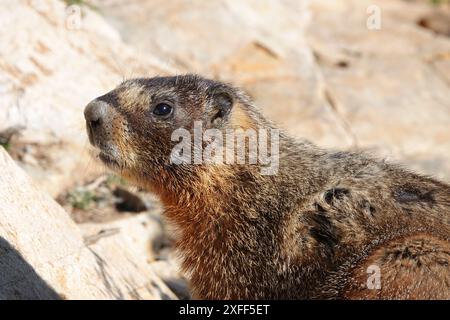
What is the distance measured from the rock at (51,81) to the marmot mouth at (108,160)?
217cm

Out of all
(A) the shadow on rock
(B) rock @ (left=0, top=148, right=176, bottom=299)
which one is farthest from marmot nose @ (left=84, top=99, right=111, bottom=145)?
(A) the shadow on rock

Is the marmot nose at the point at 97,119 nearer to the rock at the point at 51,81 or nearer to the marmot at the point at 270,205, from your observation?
the marmot at the point at 270,205

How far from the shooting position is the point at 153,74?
440 inches

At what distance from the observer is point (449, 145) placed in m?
14.2

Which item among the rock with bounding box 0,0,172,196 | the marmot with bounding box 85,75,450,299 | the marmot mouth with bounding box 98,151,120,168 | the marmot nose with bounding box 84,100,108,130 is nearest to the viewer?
the marmot with bounding box 85,75,450,299

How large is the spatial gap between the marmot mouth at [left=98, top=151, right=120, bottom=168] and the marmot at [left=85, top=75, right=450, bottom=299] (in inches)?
0.8

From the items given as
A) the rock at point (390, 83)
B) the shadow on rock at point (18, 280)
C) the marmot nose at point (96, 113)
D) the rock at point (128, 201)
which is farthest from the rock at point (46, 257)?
the rock at point (390, 83)

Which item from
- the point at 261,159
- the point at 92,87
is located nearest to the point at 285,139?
the point at 261,159

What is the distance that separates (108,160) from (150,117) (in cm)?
52

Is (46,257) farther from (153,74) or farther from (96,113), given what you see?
(153,74)

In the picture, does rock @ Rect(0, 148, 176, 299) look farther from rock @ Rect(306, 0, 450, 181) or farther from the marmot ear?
rock @ Rect(306, 0, 450, 181)

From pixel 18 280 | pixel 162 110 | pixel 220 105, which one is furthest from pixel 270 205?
pixel 18 280

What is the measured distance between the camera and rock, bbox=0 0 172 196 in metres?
9.12

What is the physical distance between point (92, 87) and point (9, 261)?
415 centimetres
